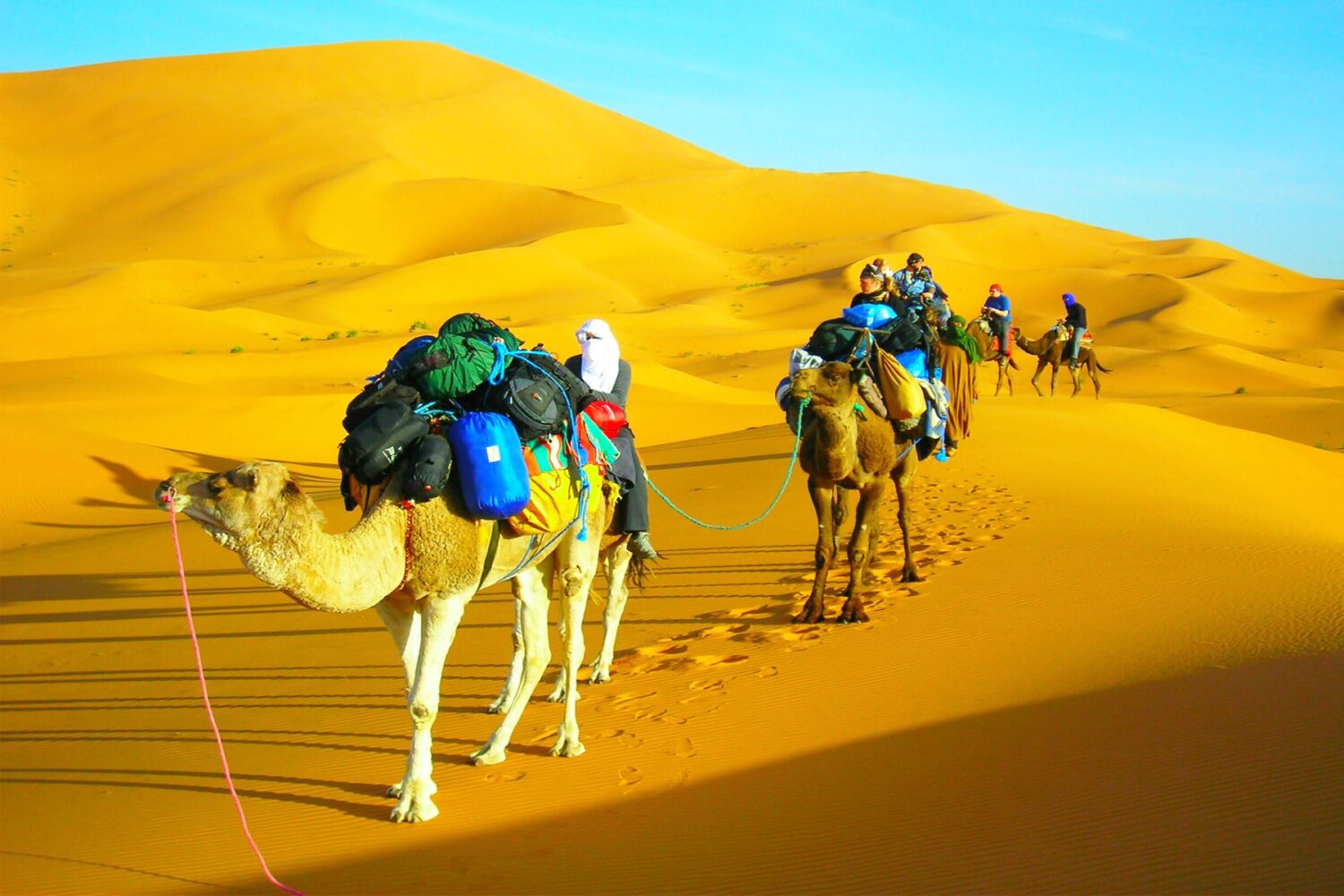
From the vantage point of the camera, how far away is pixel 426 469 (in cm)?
571

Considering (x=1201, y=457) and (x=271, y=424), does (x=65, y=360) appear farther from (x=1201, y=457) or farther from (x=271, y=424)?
(x=1201, y=457)

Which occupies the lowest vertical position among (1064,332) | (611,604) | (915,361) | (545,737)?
(545,737)

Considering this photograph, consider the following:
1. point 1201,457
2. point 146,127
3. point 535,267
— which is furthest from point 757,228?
point 1201,457

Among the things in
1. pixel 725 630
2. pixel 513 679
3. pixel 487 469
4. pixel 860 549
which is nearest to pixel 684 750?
pixel 513 679

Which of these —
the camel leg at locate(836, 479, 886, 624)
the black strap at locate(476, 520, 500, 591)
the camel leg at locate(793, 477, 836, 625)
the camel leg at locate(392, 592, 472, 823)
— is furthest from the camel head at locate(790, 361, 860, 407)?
the camel leg at locate(392, 592, 472, 823)

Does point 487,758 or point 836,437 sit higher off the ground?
point 836,437

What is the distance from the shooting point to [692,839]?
5.38 m

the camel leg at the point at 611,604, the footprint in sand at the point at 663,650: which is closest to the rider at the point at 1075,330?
the footprint in sand at the point at 663,650

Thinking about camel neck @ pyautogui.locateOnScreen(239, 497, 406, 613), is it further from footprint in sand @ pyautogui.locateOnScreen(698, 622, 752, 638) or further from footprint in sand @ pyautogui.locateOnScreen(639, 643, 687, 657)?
footprint in sand @ pyautogui.locateOnScreen(698, 622, 752, 638)

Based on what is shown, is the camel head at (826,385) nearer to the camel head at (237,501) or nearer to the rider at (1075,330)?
the camel head at (237,501)

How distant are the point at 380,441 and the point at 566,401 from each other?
1.25 m

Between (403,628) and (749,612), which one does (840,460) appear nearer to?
(749,612)

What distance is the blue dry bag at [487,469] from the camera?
5828mm

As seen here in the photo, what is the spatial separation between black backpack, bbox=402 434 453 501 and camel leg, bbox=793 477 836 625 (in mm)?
4048
